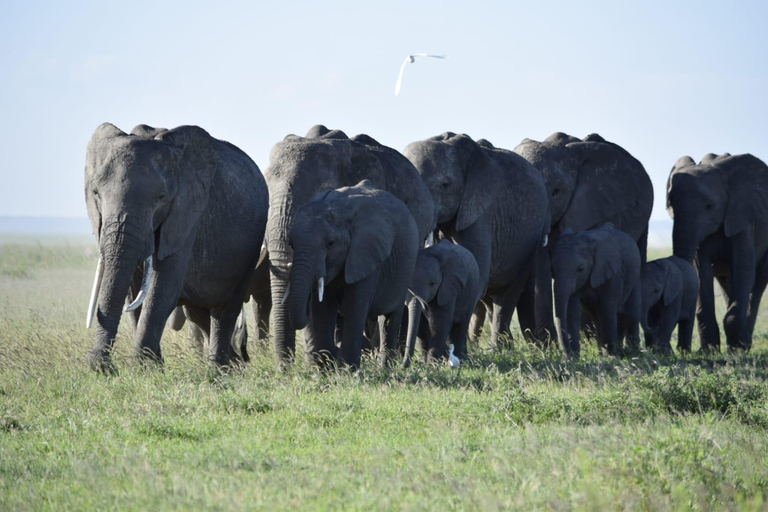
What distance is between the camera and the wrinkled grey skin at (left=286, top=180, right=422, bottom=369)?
10.0 metres

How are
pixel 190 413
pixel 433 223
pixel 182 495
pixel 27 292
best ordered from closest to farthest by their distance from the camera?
pixel 182 495, pixel 190 413, pixel 433 223, pixel 27 292

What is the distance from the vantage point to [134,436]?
7559 mm

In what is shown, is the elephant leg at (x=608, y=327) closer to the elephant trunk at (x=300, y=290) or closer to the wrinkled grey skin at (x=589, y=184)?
the wrinkled grey skin at (x=589, y=184)

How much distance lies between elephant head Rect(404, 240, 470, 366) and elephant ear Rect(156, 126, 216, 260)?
2372mm

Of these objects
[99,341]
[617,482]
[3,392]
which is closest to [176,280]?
[99,341]

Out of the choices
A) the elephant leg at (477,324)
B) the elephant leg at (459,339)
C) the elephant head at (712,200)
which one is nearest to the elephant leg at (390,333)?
the elephant leg at (459,339)

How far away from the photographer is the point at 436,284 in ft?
38.8

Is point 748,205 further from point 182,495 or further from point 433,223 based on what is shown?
point 182,495

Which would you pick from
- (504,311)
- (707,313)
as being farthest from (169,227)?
(707,313)

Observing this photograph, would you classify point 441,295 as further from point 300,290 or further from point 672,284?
point 672,284

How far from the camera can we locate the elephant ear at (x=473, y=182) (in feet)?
48.2

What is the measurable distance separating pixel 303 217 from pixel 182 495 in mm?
4542

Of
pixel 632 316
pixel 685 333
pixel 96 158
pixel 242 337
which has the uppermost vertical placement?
pixel 96 158

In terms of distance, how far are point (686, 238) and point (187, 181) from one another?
9.18 meters
